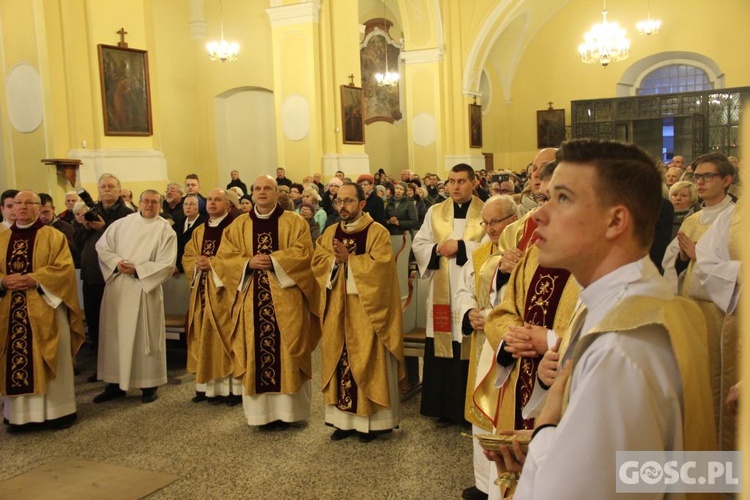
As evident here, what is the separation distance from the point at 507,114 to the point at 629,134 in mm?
4559

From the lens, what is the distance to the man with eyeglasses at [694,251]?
3.71 m

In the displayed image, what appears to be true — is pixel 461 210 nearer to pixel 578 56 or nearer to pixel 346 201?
pixel 346 201

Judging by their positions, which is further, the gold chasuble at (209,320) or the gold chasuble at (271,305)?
the gold chasuble at (209,320)

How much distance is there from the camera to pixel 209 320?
248 inches

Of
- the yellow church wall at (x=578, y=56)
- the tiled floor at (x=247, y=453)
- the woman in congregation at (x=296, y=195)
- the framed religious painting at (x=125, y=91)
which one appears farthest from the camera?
the yellow church wall at (x=578, y=56)

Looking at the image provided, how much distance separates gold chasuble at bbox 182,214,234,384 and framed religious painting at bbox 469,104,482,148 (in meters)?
16.0

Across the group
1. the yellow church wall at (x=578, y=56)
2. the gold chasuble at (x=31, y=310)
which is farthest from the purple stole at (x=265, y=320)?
the yellow church wall at (x=578, y=56)

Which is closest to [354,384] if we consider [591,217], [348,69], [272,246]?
[272,246]

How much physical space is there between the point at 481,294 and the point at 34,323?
3.71 meters

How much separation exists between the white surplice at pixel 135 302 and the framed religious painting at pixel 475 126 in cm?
1610

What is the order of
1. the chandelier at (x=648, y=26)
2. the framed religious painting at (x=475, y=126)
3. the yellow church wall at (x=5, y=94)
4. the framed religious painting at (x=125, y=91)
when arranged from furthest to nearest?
the framed religious painting at (x=475, y=126)
the chandelier at (x=648, y=26)
the framed religious painting at (x=125, y=91)
the yellow church wall at (x=5, y=94)

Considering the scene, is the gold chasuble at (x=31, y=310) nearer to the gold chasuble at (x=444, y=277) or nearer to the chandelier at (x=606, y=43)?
the gold chasuble at (x=444, y=277)

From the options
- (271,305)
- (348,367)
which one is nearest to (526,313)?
(348,367)

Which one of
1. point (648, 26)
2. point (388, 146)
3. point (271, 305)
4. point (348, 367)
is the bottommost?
point (348, 367)
